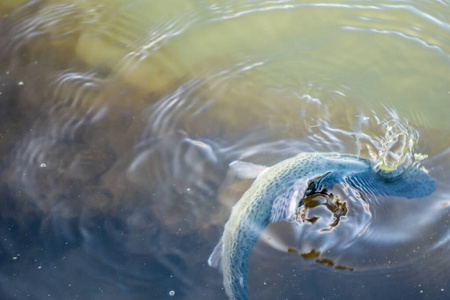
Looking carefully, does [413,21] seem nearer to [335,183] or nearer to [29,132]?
[335,183]

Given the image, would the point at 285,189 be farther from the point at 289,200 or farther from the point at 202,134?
the point at 202,134

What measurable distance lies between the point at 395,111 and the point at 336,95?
51 cm

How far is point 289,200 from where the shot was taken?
310 cm

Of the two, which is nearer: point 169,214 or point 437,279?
point 437,279

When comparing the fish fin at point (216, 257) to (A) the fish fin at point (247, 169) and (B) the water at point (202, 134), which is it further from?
(A) the fish fin at point (247, 169)

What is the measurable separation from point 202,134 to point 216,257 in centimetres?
115

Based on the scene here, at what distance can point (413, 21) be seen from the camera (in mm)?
4480

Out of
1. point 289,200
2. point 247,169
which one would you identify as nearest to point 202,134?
point 247,169

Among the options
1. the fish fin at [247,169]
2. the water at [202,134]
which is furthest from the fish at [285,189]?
the water at [202,134]

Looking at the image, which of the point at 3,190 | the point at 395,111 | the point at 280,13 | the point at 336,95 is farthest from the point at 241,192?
the point at 280,13

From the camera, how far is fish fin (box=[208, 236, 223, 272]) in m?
3.06

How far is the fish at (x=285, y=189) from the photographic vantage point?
289 centimetres

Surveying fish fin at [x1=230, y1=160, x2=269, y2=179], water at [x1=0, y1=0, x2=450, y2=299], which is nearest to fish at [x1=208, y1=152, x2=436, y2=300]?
fish fin at [x1=230, y1=160, x2=269, y2=179]

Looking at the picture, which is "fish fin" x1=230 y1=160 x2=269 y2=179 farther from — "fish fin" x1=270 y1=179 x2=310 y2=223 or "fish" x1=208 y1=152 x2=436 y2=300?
"fish fin" x1=270 y1=179 x2=310 y2=223
